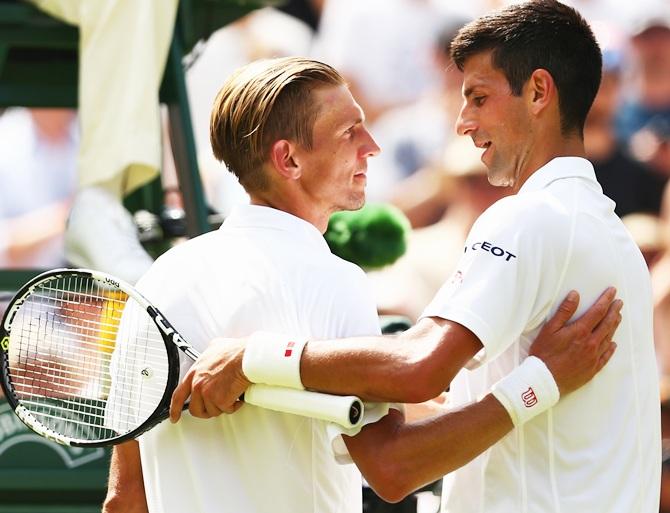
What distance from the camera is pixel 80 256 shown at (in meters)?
4.43

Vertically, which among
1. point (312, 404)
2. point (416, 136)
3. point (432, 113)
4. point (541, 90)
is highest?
point (541, 90)

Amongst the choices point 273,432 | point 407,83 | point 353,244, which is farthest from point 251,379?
point 407,83

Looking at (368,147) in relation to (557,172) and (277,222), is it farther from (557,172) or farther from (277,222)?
(557,172)

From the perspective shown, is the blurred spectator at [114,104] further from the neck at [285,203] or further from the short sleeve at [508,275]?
the short sleeve at [508,275]

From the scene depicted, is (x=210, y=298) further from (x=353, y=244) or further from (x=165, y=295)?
(x=353, y=244)

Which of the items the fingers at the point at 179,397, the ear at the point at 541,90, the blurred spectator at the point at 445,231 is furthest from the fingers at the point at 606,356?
the blurred spectator at the point at 445,231

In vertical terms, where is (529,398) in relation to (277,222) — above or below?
below

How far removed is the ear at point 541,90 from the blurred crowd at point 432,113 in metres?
3.58

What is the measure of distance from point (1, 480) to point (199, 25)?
1.82m

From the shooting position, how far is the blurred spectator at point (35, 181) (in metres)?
5.52

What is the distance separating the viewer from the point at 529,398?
94.0 inches

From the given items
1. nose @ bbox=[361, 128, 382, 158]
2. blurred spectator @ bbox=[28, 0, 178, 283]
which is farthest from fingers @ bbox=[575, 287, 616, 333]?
blurred spectator @ bbox=[28, 0, 178, 283]

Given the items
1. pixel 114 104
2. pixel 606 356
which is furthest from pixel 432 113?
pixel 606 356

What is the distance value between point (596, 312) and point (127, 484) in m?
0.98
